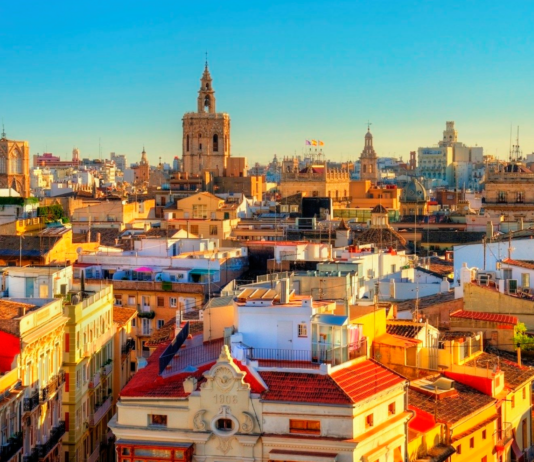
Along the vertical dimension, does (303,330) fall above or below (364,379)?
above

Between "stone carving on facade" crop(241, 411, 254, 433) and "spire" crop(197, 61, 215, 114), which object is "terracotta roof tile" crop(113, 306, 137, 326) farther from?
"spire" crop(197, 61, 215, 114)

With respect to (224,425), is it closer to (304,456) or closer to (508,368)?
(304,456)

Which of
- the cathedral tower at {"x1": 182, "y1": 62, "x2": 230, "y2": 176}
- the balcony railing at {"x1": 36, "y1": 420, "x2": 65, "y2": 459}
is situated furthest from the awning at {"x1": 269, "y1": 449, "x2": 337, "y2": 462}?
the cathedral tower at {"x1": 182, "y1": 62, "x2": 230, "y2": 176}

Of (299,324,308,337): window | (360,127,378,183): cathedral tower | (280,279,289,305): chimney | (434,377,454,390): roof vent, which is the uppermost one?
(360,127,378,183): cathedral tower

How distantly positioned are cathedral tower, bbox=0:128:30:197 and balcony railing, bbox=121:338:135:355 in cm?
5318

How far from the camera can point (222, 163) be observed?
109000 millimetres

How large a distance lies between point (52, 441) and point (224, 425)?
7735mm

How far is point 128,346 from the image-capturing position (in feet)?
109

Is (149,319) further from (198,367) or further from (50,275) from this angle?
(198,367)

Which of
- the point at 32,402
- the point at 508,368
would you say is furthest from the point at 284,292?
the point at 508,368

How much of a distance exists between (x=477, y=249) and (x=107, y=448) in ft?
48.1

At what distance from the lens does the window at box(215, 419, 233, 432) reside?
17641 millimetres

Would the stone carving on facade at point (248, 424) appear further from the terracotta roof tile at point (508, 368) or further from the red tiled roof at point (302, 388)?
the terracotta roof tile at point (508, 368)

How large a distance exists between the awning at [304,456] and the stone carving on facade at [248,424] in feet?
1.65
